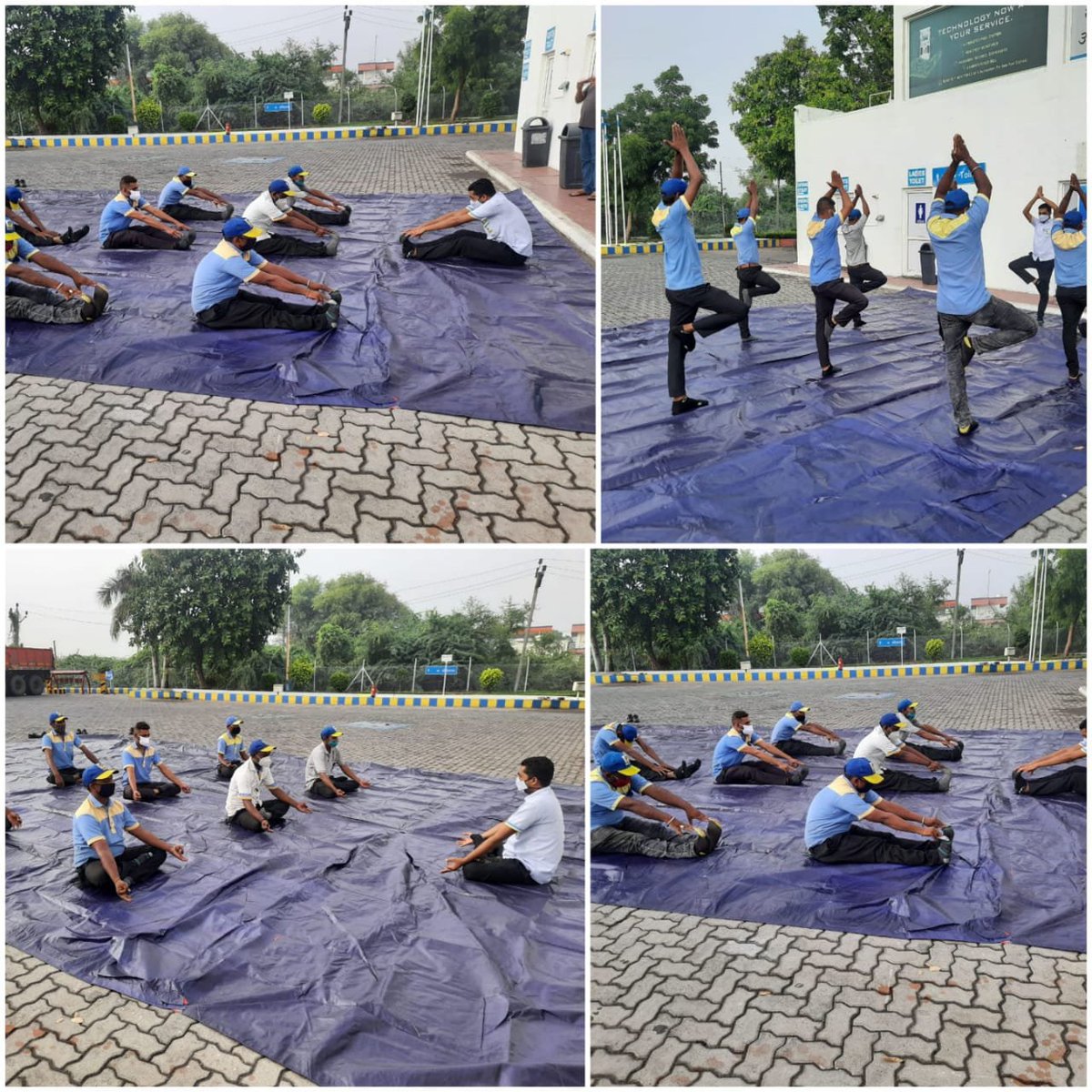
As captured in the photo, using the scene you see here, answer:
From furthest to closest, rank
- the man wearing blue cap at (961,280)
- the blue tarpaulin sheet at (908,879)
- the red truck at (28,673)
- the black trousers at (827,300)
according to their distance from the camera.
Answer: the red truck at (28,673), the black trousers at (827,300), the man wearing blue cap at (961,280), the blue tarpaulin sheet at (908,879)

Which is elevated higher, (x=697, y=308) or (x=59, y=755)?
(x=697, y=308)

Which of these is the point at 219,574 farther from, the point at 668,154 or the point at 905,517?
the point at 668,154

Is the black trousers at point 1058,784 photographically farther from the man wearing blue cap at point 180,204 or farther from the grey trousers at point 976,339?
the man wearing blue cap at point 180,204

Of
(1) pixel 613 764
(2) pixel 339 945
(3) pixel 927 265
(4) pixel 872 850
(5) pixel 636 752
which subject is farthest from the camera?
(3) pixel 927 265

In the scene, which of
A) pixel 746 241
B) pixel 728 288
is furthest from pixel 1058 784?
pixel 728 288

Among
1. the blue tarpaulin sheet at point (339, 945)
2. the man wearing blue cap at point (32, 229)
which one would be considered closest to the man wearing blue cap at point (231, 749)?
the blue tarpaulin sheet at point (339, 945)

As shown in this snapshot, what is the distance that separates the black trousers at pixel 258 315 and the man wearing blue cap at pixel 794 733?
16.8 ft

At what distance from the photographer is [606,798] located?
5.89 metres

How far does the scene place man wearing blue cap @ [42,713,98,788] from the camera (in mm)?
8070

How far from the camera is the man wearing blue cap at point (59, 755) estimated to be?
8070mm

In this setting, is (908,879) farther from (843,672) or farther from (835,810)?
(843,672)

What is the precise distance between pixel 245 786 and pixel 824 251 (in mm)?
6308

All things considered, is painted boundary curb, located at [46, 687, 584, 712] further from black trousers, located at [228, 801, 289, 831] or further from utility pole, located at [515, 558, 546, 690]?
black trousers, located at [228, 801, 289, 831]

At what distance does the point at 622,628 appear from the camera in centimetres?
865
